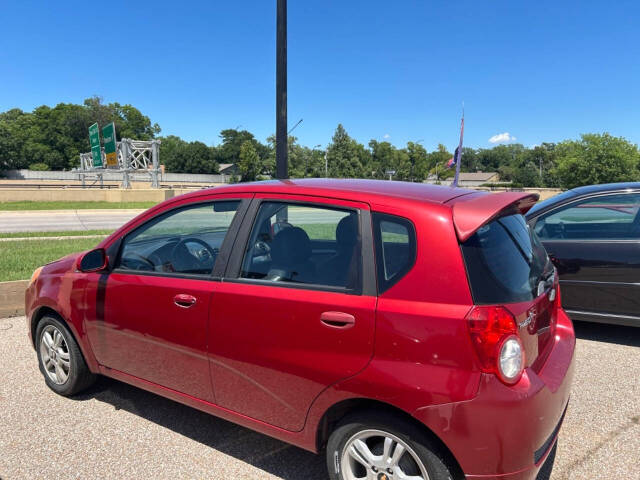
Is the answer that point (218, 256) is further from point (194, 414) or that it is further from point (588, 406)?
point (588, 406)

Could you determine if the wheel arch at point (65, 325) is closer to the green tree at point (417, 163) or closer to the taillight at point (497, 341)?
the taillight at point (497, 341)

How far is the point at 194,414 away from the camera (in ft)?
11.1

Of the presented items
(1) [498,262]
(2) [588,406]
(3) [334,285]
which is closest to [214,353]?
(3) [334,285]

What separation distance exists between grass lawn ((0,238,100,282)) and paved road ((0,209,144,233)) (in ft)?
16.9

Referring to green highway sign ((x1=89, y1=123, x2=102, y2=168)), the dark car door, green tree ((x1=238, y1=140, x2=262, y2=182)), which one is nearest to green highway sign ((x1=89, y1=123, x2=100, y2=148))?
green highway sign ((x1=89, y1=123, x2=102, y2=168))

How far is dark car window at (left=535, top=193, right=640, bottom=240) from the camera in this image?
4.73 meters

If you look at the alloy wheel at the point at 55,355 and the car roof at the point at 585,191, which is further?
the car roof at the point at 585,191

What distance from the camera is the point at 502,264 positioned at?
2152mm

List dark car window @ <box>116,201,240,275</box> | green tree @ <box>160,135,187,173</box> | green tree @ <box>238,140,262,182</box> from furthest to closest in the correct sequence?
green tree @ <box>160,135,187,173</box> < green tree @ <box>238,140,262,182</box> < dark car window @ <box>116,201,240,275</box>

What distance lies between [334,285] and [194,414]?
1.86m

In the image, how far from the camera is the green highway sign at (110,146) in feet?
121

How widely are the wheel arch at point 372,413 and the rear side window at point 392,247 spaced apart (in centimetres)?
54

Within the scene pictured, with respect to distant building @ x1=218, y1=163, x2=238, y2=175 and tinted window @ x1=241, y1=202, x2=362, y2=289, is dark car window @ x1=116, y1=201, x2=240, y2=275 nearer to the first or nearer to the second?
tinted window @ x1=241, y1=202, x2=362, y2=289

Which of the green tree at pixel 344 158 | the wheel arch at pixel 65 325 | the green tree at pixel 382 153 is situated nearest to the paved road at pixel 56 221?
the wheel arch at pixel 65 325
